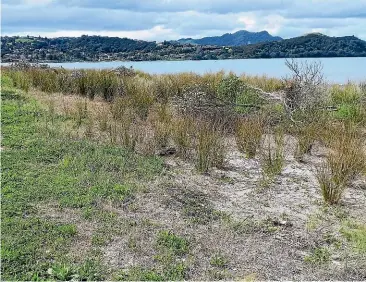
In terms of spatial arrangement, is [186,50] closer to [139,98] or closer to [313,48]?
[313,48]

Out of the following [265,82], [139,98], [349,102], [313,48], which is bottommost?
[349,102]

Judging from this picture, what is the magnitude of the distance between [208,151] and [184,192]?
117 cm

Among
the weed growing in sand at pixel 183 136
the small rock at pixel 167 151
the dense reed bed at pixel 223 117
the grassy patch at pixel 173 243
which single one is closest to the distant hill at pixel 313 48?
the dense reed bed at pixel 223 117

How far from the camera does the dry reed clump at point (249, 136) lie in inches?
299

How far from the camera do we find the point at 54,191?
207 inches

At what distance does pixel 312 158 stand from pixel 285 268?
3977 mm

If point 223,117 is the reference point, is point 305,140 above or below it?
below

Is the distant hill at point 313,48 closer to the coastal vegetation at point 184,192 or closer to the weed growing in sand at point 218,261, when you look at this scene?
the coastal vegetation at point 184,192

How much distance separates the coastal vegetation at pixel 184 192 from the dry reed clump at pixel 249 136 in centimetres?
3

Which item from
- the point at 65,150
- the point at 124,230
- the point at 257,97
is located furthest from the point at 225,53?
the point at 124,230

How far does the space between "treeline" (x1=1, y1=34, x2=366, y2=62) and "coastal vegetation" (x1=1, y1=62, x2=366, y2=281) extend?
18.8 m

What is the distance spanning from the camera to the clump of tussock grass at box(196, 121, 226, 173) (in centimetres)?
663

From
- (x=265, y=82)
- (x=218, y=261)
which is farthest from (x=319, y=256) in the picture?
(x=265, y=82)

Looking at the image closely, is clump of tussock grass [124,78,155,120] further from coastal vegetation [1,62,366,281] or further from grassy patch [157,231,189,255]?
grassy patch [157,231,189,255]
